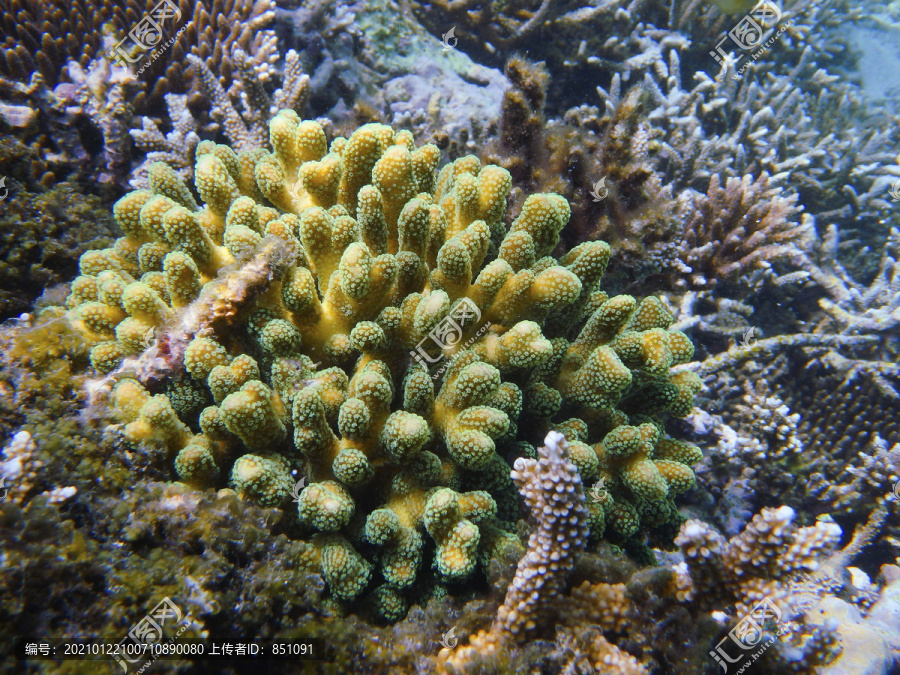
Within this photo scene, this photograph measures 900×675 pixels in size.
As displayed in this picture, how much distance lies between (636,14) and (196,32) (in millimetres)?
5829

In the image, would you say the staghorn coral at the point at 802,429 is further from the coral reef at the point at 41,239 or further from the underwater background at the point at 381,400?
the coral reef at the point at 41,239

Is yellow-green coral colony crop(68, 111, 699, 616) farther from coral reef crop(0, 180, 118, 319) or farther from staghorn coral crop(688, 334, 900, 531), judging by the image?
staghorn coral crop(688, 334, 900, 531)

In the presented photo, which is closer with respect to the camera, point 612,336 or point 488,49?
point 612,336

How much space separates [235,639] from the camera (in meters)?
1.83

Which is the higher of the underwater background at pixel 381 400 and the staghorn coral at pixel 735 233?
the staghorn coral at pixel 735 233

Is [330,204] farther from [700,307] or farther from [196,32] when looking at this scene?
[700,307]

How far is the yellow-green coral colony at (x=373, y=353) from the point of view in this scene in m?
2.14

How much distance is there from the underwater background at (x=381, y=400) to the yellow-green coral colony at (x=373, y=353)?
0.06 ft

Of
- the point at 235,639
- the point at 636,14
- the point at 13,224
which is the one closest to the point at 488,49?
the point at 636,14

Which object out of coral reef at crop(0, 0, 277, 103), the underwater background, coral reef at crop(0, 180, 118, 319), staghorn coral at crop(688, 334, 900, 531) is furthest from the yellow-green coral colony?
coral reef at crop(0, 0, 277, 103)

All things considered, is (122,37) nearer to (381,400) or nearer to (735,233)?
(381,400)

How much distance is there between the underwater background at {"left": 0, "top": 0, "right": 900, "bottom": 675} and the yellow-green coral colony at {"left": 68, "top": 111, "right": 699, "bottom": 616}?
0.06ft

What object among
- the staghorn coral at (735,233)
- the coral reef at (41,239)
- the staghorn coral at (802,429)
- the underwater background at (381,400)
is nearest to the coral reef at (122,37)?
the underwater background at (381,400)

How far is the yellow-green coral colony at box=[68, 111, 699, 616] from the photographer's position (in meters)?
2.14
